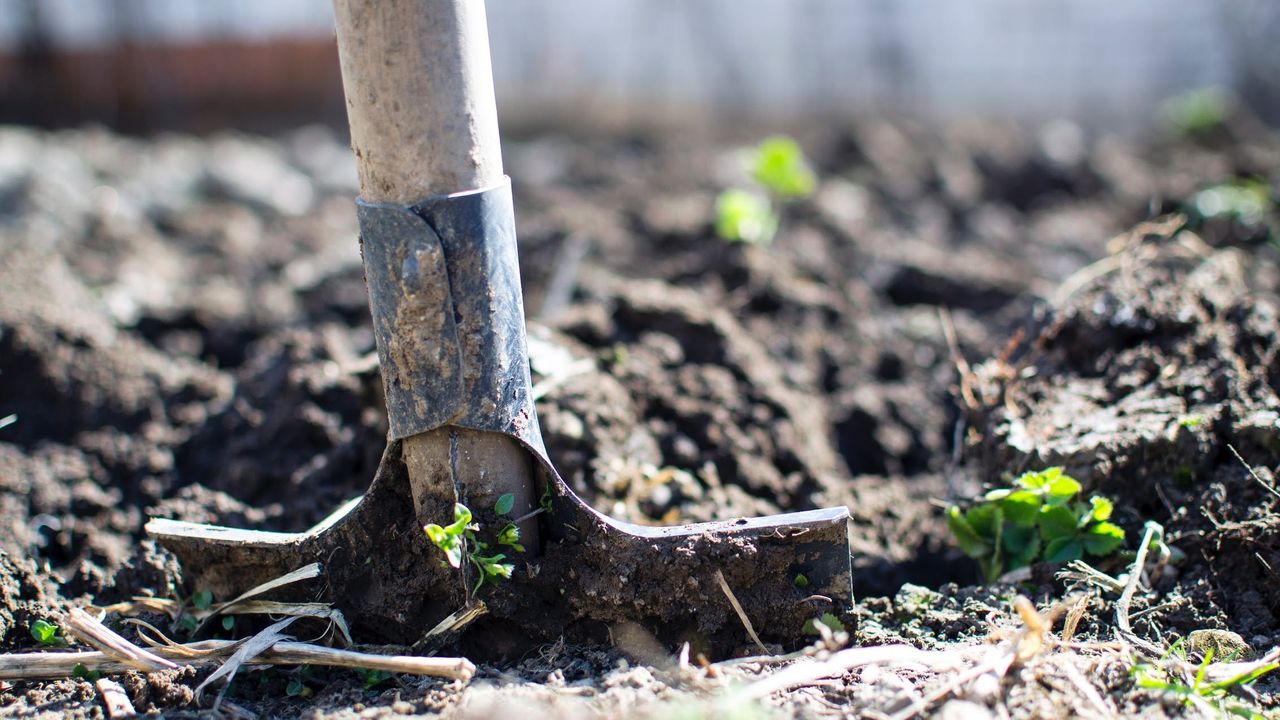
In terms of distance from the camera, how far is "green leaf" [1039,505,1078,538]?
78.9 inches

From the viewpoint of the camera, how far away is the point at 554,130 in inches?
→ 331

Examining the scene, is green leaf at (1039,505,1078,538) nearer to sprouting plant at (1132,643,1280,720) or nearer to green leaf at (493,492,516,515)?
sprouting plant at (1132,643,1280,720)

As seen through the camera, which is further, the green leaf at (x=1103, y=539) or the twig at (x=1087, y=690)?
the green leaf at (x=1103, y=539)

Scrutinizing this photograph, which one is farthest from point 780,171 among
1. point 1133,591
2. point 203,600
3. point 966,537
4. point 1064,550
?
point 203,600

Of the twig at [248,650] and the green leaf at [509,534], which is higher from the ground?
the green leaf at [509,534]

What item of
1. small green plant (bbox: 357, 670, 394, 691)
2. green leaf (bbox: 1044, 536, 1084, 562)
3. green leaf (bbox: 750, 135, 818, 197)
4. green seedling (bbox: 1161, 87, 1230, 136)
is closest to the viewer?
small green plant (bbox: 357, 670, 394, 691)

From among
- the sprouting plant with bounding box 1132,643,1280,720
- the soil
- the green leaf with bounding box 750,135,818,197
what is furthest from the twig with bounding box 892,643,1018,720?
the green leaf with bounding box 750,135,818,197

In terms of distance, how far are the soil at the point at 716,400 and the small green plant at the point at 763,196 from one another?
0.10 meters

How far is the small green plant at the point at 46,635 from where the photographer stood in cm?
189

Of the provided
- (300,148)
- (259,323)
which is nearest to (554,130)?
(300,148)

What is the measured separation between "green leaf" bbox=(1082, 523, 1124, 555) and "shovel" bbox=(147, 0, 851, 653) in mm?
552

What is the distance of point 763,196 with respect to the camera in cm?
521

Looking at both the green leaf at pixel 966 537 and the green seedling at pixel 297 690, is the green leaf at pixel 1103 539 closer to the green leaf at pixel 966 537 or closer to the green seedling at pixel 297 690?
the green leaf at pixel 966 537

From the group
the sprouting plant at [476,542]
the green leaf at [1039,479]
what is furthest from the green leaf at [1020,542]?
the sprouting plant at [476,542]
